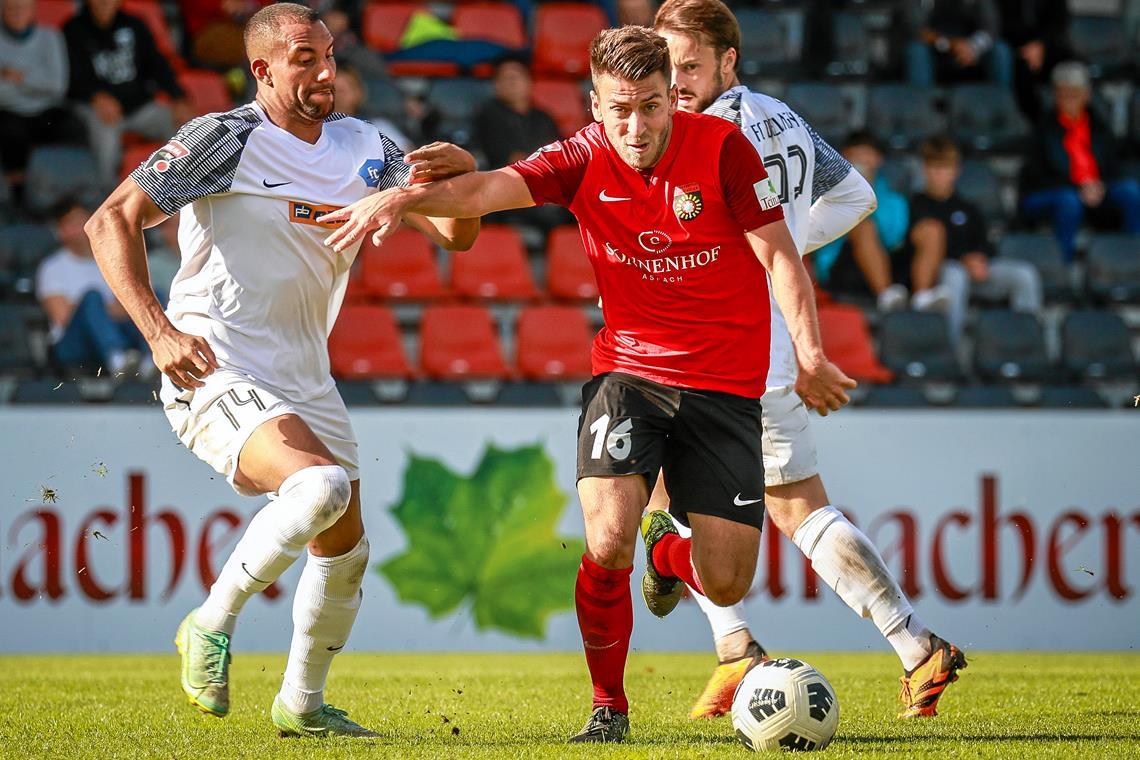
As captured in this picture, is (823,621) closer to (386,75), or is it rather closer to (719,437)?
(719,437)

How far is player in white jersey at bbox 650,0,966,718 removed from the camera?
618 cm

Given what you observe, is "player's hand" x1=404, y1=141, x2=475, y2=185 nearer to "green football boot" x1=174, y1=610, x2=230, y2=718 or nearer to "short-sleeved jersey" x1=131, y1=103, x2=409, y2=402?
"short-sleeved jersey" x1=131, y1=103, x2=409, y2=402

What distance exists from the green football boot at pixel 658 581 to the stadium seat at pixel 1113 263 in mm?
8172

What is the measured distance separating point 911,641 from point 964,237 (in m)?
7.42

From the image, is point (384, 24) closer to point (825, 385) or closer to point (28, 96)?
point (28, 96)

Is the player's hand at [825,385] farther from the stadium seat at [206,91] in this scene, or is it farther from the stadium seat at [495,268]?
the stadium seat at [206,91]

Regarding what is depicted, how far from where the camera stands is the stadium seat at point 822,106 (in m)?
14.3

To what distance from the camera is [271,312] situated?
5770mm

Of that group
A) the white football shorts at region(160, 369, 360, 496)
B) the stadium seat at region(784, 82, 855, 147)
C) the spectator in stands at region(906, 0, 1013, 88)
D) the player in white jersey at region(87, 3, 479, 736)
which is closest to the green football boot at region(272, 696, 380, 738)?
the player in white jersey at region(87, 3, 479, 736)

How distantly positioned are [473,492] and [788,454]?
383 centimetres

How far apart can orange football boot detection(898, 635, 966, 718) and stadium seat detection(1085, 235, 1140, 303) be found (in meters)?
7.93

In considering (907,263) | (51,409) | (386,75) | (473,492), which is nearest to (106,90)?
(386,75)

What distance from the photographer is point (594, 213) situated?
5570mm

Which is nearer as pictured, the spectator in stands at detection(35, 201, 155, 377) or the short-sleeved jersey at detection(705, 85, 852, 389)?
the short-sleeved jersey at detection(705, 85, 852, 389)
